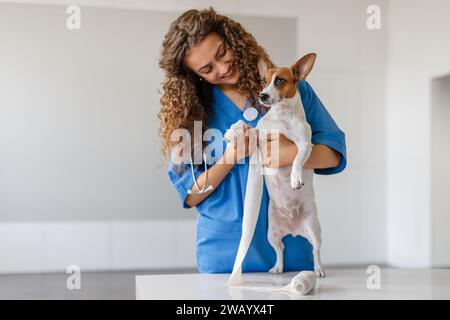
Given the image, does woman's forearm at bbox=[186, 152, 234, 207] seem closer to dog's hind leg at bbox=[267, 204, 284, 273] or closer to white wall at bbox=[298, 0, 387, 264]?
dog's hind leg at bbox=[267, 204, 284, 273]

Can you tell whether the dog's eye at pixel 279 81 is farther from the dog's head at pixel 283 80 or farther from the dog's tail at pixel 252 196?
the dog's tail at pixel 252 196

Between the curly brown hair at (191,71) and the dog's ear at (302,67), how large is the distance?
10 centimetres

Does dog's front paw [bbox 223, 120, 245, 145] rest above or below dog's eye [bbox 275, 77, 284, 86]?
below

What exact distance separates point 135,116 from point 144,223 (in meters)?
0.75

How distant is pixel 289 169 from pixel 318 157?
8 cm

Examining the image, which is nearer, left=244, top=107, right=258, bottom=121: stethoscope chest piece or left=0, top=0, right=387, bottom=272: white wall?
left=244, top=107, right=258, bottom=121: stethoscope chest piece

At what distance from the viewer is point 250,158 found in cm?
129

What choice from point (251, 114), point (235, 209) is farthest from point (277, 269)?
point (251, 114)

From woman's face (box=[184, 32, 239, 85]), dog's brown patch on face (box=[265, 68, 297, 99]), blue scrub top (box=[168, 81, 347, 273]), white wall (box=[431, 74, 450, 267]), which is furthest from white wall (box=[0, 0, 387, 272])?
dog's brown patch on face (box=[265, 68, 297, 99])

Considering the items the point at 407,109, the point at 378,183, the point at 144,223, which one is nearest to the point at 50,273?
the point at 144,223

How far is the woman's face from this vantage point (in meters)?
1.37

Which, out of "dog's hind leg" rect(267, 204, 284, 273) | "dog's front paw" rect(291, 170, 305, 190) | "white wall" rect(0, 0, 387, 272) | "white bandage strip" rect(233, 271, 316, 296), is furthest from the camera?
"white wall" rect(0, 0, 387, 272)

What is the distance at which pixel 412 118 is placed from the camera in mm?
3582

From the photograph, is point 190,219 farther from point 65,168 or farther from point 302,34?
point 302,34
